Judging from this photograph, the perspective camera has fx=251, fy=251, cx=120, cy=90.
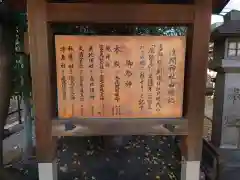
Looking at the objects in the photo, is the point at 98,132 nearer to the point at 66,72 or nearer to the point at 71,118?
the point at 71,118

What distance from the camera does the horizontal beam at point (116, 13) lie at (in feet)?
7.92

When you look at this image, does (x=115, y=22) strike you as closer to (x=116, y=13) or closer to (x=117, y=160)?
(x=116, y=13)

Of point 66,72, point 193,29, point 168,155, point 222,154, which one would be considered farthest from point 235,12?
point 168,155

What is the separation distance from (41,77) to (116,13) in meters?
0.97

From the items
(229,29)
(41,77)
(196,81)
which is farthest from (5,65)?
(229,29)

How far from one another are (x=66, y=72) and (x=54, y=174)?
1.11 m

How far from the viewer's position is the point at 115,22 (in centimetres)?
246

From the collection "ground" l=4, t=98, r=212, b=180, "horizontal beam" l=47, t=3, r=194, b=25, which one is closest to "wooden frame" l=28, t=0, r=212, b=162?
"horizontal beam" l=47, t=3, r=194, b=25

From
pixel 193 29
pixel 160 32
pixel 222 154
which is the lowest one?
pixel 222 154

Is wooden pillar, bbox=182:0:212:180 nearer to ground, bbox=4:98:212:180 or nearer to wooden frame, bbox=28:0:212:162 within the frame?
wooden frame, bbox=28:0:212:162

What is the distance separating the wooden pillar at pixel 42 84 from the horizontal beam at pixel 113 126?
0.38 feet

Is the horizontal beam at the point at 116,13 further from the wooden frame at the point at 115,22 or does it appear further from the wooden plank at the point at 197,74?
the wooden plank at the point at 197,74

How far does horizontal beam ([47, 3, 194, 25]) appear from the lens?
7.92 ft

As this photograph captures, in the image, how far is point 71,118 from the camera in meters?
2.57
